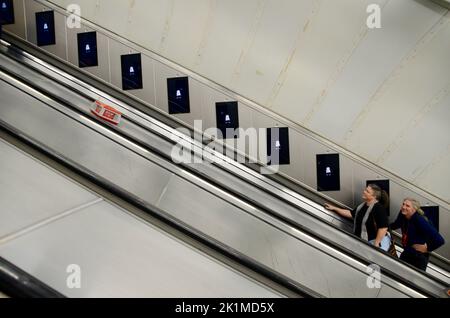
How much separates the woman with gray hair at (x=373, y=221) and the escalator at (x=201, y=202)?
0.39 feet

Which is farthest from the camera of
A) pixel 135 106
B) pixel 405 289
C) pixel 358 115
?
pixel 135 106

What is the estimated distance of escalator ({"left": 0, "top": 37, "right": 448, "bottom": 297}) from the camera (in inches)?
94.2

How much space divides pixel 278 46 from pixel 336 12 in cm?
74

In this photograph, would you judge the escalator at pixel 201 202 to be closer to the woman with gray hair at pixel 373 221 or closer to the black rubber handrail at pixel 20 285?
the woman with gray hair at pixel 373 221

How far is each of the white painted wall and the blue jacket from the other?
99 centimetres

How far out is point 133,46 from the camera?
4.79 meters

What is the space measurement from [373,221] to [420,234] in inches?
16.8

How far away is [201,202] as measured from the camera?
285 centimetres

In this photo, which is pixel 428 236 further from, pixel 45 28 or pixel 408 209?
pixel 45 28

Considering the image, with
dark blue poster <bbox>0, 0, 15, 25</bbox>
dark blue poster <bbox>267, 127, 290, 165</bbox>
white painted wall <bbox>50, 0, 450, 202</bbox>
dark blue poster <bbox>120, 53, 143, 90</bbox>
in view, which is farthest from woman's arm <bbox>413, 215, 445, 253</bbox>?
dark blue poster <bbox>0, 0, 15, 25</bbox>

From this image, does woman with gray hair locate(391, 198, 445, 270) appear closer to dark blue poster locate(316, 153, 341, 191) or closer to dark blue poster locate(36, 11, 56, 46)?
dark blue poster locate(316, 153, 341, 191)

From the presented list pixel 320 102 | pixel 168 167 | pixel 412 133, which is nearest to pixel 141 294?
pixel 168 167

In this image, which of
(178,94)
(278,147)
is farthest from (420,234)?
(178,94)

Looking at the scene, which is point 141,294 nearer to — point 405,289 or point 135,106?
point 405,289
